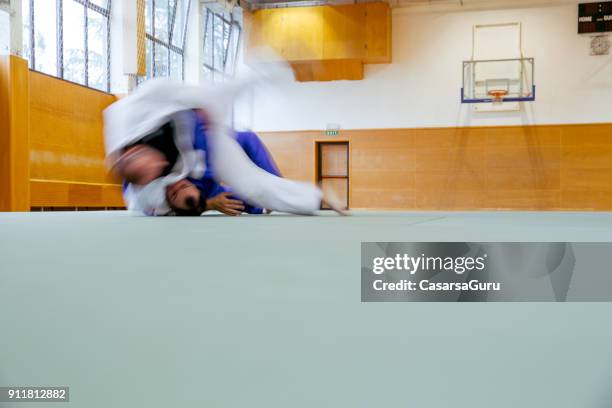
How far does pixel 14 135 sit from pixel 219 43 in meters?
8.21

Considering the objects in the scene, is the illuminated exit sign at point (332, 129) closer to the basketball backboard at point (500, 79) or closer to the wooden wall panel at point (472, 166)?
the wooden wall panel at point (472, 166)

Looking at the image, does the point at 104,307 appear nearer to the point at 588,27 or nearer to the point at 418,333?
the point at 418,333

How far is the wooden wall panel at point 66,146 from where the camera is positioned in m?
8.24

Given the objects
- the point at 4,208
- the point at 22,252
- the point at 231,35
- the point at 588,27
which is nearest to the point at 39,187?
the point at 4,208

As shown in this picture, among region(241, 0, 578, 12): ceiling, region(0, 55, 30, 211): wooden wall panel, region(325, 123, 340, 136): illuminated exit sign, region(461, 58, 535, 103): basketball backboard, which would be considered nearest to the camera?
region(0, 55, 30, 211): wooden wall panel

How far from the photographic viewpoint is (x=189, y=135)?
11.4 feet

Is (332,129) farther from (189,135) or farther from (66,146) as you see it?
(189,135)

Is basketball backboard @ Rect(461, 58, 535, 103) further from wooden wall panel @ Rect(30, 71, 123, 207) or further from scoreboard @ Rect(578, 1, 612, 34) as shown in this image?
wooden wall panel @ Rect(30, 71, 123, 207)

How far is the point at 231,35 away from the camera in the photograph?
15461 mm

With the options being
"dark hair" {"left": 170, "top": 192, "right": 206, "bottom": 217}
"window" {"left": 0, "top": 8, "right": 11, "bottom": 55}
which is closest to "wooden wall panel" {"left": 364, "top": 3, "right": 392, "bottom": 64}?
"window" {"left": 0, "top": 8, "right": 11, "bottom": 55}

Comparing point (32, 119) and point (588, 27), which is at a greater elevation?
point (588, 27)

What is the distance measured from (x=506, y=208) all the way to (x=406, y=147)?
2.72 m

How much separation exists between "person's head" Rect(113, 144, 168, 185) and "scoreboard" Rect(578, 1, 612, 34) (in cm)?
1281

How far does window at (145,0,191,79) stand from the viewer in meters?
12.4
